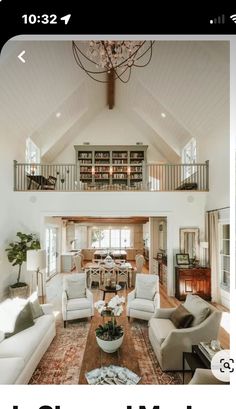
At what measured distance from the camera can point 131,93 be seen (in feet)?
26.7

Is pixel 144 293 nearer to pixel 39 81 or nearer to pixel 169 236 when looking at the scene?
pixel 169 236

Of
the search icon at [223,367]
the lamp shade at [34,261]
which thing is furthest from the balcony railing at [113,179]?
the search icon at [223,367]

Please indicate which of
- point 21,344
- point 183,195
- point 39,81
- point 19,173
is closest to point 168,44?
point 39,81

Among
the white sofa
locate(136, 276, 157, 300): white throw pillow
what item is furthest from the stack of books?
locate(136, 276, 157, 300): white throw pillow

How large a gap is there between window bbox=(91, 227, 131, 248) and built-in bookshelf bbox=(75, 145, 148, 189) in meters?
3.67

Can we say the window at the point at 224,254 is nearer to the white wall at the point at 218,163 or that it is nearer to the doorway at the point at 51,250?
the white wall at the point at 218,163

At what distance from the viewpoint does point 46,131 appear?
298 inches

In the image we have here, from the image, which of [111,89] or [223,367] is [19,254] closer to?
[223,367]

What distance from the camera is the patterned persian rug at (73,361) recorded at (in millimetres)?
2670

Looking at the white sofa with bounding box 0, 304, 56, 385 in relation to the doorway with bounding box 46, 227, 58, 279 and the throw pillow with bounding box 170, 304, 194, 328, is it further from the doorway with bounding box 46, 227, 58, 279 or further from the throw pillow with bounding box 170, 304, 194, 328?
the doorway with bounding box 46, 227, 58, 279

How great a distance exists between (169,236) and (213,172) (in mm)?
1897

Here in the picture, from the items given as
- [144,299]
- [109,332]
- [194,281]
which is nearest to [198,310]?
[109,332]

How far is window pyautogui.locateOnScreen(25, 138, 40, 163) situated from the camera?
712 centimetres
